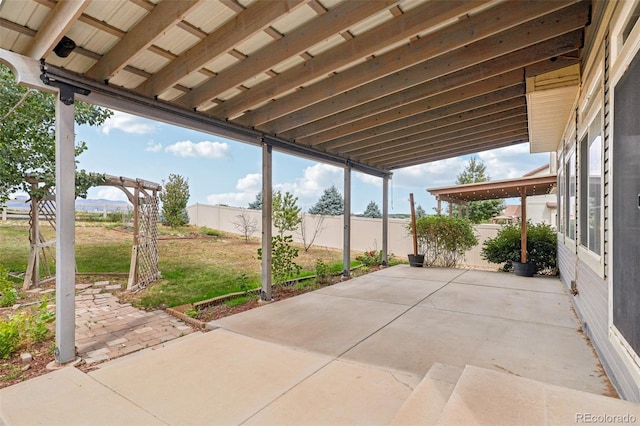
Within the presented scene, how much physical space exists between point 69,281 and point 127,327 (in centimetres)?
123

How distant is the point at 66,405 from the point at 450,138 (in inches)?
266

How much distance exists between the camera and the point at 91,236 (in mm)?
11367

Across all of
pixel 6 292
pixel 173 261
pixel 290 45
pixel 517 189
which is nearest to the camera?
pixel 290 45

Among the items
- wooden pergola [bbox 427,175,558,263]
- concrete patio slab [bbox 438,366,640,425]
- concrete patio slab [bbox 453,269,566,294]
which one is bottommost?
concrete patio slab [bbox 453,269,566,294]

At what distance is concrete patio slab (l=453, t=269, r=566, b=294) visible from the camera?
6.07 meters

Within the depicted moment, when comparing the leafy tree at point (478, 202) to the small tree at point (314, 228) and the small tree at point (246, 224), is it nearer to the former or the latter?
the small tree at point (314, 228)

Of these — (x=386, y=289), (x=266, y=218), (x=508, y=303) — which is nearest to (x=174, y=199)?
(x=266, y=218)

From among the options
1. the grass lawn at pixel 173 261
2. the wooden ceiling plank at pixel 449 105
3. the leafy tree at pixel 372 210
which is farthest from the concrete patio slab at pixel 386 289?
the leafy tree at pixel 372 210

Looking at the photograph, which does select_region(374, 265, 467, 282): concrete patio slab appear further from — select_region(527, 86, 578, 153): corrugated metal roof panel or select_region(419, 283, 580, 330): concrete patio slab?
select_region(527, 86, 578, 153): corrugated metal roof panel

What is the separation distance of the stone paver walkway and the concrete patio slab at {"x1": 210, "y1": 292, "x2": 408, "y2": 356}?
0.68m

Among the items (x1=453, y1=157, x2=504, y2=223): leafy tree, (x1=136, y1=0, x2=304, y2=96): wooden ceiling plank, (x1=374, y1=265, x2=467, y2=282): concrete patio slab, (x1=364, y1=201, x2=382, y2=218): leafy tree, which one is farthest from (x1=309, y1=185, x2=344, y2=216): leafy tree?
(x1=136, y1=0, x2=304, y2=96): wooden ceiling plank

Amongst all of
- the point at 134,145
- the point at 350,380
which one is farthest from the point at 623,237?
the point at 134,145

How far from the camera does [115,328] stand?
13.2 ft

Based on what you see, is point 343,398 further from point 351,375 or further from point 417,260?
point 417,260
